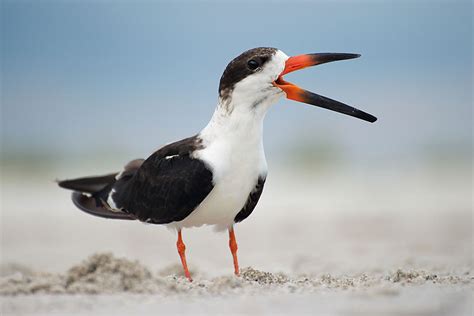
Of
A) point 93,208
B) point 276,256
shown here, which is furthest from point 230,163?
point 276,256

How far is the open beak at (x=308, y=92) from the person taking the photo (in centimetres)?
543

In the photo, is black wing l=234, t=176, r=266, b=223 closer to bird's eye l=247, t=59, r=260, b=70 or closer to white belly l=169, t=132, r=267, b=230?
white belly l=169, t=132, r=267, b=230

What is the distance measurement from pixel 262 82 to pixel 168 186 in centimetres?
109

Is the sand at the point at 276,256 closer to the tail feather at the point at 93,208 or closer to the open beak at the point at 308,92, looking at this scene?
the tail feather at the point at 93,208

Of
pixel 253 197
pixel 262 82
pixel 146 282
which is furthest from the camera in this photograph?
pixel 253 197

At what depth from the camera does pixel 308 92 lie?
18.1ft

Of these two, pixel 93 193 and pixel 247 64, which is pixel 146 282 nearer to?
pixel 247 64

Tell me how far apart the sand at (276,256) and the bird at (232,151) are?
1.73ft

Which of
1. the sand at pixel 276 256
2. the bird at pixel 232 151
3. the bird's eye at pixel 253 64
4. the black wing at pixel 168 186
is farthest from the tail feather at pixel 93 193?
the bird's eye at pixel 253 64

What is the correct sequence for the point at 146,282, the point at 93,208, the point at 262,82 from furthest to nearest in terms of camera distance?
the point at 93,208, the point at 262,82, the point at 146,282

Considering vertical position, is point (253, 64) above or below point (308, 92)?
above

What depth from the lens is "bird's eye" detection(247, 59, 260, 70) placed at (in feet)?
17.6

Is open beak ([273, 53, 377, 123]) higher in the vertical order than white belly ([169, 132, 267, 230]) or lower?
higher

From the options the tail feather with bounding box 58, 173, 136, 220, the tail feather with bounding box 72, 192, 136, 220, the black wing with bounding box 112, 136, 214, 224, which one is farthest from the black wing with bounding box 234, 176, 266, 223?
the tail feather with bounding box 58, 173, 136, 220
